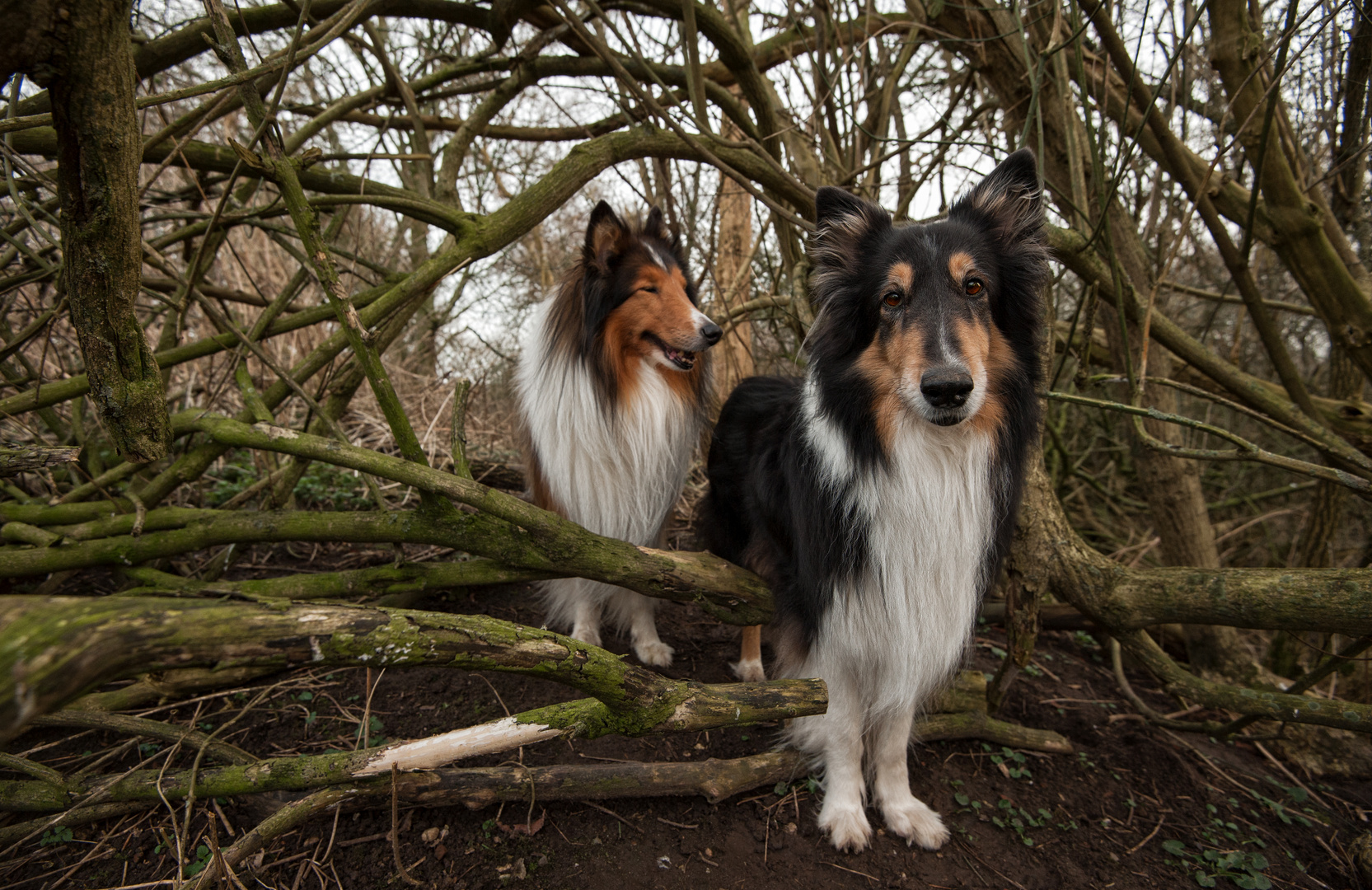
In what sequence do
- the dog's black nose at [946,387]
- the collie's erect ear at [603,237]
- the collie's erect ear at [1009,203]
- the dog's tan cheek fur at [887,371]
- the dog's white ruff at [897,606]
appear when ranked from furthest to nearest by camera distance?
the collie's erect ear at [603,237], the collie's erect ear at [1009,203], the dog's white ruff at [897,606], the dog's tan cheek fur at [887,371], the dog's black nose at [946,387]

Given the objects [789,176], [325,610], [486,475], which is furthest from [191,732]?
[789,176]

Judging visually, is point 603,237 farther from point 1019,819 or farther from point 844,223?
point 1019,819

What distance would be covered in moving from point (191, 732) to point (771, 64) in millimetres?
4503

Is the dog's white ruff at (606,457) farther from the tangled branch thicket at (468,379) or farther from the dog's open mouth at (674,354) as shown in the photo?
the tangled branch thicket at (468,379)

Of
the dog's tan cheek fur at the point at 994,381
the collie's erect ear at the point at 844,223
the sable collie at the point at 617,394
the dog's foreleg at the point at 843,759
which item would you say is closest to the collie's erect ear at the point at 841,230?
the collie's erect ear at the point at 844,223

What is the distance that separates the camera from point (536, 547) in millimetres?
2559

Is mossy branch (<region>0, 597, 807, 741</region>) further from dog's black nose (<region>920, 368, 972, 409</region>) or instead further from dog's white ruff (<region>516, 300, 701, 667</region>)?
dog's white ruff (<region>516, 300, 701, 667</region>)

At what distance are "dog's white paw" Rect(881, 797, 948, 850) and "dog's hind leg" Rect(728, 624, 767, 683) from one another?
35.1 inches

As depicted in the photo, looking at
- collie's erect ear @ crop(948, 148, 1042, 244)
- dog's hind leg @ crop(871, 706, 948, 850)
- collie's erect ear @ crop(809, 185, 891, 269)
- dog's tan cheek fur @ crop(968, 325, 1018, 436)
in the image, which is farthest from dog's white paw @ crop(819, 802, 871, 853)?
collie's erect ear @ crop(948, 148, 1042, 244)

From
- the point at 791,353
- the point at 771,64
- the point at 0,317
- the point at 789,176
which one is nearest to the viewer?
the point at 0,317

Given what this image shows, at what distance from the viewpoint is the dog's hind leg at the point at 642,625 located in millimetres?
3443

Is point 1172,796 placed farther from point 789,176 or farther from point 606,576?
point 789,176

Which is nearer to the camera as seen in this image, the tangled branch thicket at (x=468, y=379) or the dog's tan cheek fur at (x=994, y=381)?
the tangled branch thicket at (x=468, y=379)

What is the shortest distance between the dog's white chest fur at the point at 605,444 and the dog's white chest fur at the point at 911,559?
1118 millimetres
